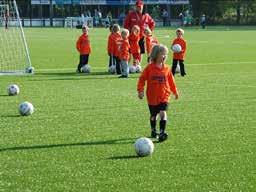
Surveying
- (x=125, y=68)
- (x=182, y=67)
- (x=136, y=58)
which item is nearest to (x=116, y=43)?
(x=136, y=58)

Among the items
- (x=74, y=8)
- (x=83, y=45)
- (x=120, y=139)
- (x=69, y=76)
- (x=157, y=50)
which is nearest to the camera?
(x=157, y=50)

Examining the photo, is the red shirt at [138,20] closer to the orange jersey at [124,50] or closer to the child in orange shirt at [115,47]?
the child in orange shirt at [115,47]

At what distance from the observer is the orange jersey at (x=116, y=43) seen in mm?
22062

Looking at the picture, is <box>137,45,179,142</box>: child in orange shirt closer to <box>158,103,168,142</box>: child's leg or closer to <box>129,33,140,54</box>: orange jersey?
<box>158,103,168,142</box>: child's leg

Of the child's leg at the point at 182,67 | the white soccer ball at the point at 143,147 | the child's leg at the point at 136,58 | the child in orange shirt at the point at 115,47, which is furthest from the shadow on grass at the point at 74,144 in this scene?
the child's leg at the point at 136,58

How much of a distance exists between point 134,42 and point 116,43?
64 cm

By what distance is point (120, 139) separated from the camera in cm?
1032

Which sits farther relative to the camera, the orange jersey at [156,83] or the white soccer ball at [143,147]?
the orange jersey at [156,83]

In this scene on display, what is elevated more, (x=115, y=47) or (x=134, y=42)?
(x=134, y=42)

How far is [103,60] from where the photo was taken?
2859cm

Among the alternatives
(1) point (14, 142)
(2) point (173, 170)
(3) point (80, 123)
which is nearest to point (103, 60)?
(3) point (80, 123)

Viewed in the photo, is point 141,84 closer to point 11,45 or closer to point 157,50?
point 157,50

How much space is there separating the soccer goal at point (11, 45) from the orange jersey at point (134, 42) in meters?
3.62

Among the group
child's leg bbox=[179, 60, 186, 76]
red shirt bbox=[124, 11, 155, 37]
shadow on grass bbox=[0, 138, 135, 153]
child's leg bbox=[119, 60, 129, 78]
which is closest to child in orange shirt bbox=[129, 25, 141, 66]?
red shirt bbox=[124, 11, 155, 37]
